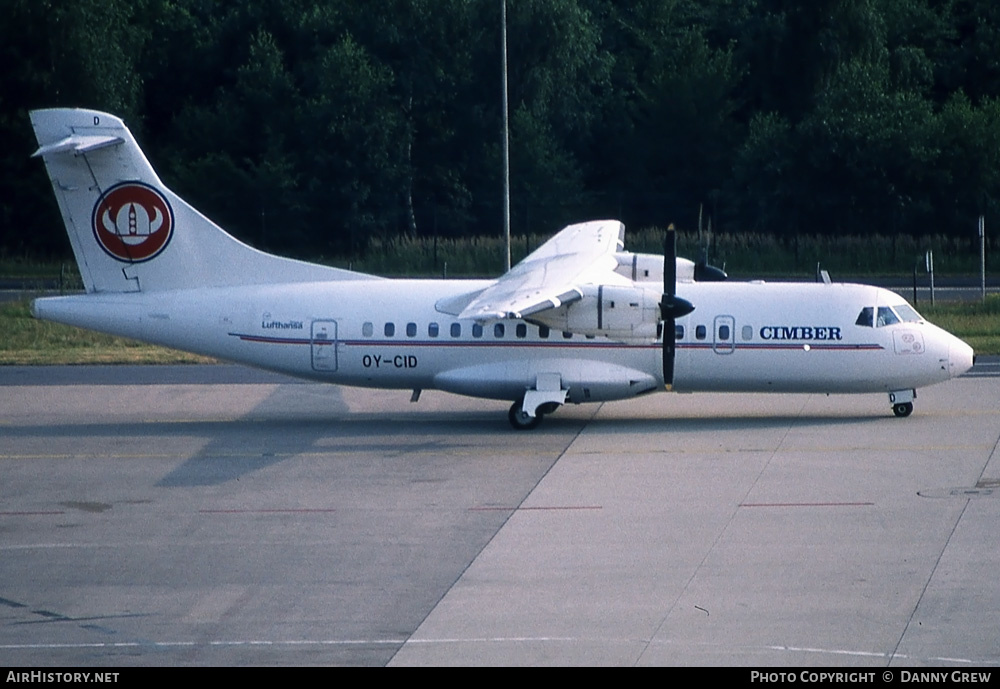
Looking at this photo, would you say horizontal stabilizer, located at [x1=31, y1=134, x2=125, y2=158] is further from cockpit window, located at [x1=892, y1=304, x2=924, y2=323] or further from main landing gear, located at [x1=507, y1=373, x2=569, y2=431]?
cockpit window, located at [x1=892, y1=304, x2=924, y2=323]

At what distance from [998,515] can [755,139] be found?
40186mm

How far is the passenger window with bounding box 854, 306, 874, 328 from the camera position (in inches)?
934

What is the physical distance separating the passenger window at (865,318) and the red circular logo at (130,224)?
42.0 ft

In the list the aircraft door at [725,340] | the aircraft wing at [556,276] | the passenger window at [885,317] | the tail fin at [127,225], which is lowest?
the aircraft door at [725,340]

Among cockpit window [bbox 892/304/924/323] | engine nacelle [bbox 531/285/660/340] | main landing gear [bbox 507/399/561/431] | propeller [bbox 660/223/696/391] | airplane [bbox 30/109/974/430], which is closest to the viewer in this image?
propeller [bbox 660/223/696/391]

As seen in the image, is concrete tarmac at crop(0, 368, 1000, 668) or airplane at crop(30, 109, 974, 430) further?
airplane at crop(30, 109, 974, 430)

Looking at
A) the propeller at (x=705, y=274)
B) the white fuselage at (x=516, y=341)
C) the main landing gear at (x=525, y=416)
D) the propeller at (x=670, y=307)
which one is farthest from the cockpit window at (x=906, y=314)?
the main landing gear at (x=525, y=416)

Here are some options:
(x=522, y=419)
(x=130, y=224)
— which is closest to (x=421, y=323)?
(x=522, y=419)

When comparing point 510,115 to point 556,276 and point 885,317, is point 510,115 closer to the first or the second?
point 885,317

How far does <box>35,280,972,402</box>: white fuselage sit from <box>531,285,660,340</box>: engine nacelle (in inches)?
48.3

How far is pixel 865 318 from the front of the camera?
2381 cm

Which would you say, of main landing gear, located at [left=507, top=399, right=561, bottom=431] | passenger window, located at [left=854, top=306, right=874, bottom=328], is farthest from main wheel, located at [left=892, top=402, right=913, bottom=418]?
main landing gear, located at [left=507, top=399, right=561, bottom=431]

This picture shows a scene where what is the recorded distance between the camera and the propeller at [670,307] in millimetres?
22000

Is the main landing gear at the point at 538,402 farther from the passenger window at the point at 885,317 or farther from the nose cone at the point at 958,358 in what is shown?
the nose cone at the point at 958,358
